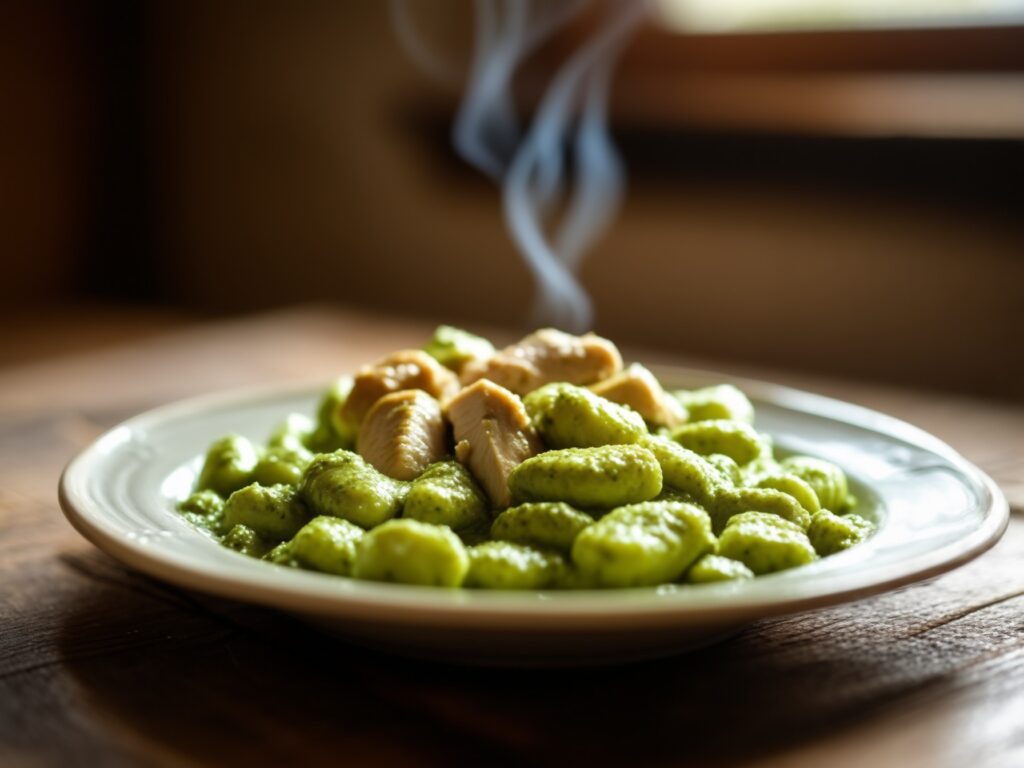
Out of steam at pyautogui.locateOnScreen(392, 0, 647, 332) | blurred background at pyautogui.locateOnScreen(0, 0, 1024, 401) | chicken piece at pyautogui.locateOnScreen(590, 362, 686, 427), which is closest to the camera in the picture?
chicken piece at pyautogui.locateOnScreen(590, 362, 686, 427)

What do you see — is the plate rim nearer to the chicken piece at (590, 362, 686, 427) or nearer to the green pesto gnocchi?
the green pesto gnocchi

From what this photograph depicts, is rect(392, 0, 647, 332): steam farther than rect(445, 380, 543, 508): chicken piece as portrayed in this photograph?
Yes

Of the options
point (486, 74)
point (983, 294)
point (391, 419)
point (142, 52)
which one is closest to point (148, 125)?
point (142, 52)

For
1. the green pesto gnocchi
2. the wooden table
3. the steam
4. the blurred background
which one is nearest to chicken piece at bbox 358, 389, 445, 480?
the green pesto gnocchi

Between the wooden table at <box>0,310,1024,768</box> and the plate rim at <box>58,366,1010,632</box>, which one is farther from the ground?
the plate rim at <box>58,366,1010,632</box>

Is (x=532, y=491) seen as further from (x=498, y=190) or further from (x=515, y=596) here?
(x=498, y=190)

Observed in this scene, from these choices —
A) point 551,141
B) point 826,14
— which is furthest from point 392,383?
point 551,141
